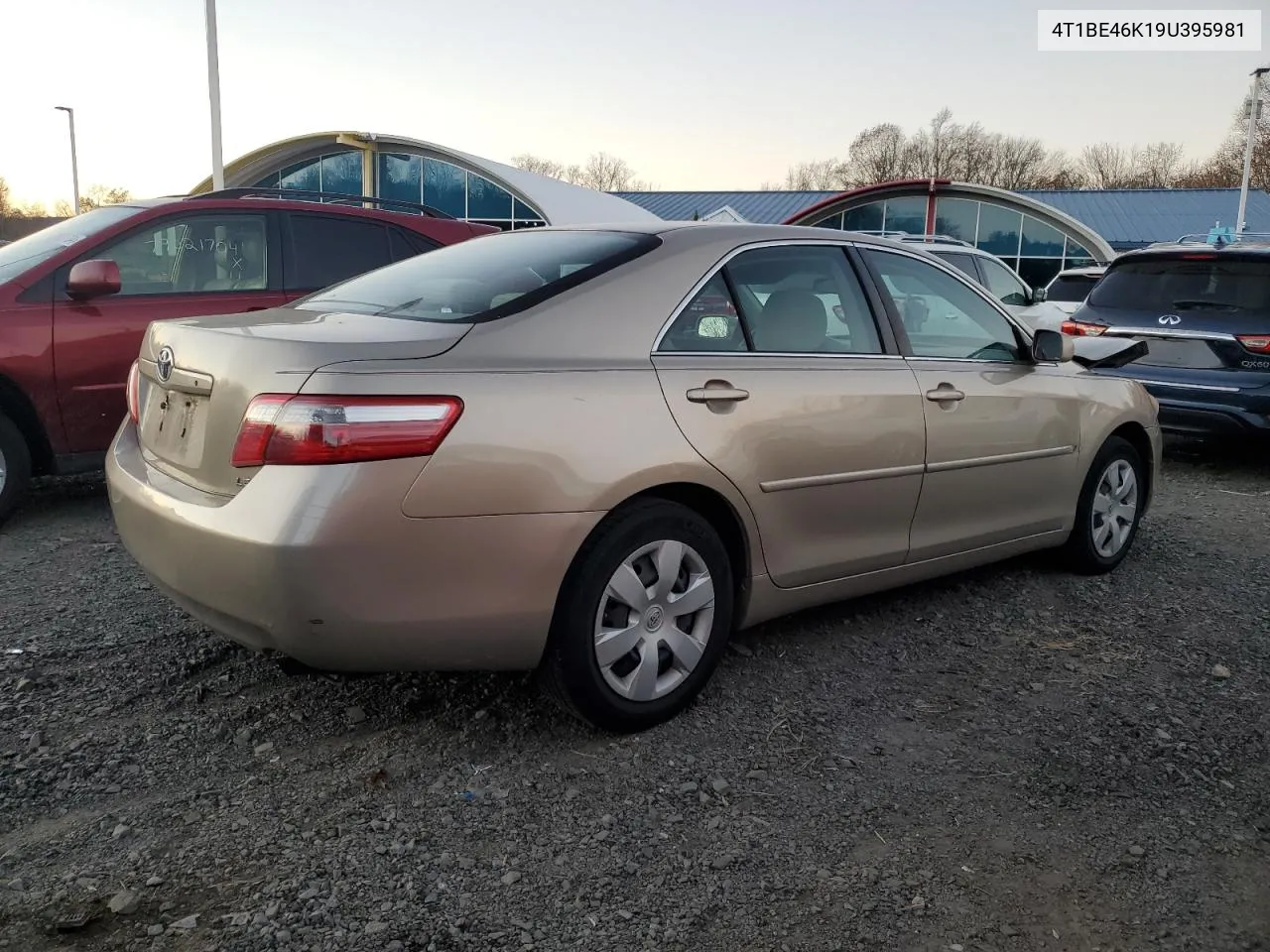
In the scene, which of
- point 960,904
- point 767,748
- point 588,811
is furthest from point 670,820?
point 960,904

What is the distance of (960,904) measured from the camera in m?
2.51

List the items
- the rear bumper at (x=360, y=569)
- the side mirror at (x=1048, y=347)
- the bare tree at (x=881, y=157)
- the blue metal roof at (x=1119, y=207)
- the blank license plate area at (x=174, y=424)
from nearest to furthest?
the rear bumper at (x=360, y=569) < the blank license plate area at (x=174, y=424) < the side mirror at (x=1048, y=347) < the blue metal roof at (x=1119, y=207) < the bare tree at (x=881, y=157)

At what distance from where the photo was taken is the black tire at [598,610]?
304cm

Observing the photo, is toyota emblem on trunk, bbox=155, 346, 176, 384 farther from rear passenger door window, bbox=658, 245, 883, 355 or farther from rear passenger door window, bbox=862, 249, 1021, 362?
rear passenger door window, bbox=862, 249, 1021, 362

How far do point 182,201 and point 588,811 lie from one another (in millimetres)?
4836

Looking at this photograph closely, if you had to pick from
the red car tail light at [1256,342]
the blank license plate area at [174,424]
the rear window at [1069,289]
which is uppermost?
the rear window at [1069,289]

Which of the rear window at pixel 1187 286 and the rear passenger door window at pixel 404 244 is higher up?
the rear passenger door window at pixel 404 244

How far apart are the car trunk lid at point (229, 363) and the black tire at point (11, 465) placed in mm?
2498

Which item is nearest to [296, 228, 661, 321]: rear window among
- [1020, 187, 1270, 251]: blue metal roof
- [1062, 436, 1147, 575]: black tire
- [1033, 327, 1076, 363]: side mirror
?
[1033, 327, 1076, 363]: side mirror

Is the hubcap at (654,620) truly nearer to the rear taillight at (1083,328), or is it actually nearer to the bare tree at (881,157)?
the rear taillight at (1083,328)

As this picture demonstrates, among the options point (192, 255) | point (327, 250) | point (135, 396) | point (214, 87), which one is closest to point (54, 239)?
point (192, 255)

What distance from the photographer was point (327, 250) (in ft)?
22.1

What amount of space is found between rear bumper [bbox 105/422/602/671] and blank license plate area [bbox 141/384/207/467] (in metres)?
0.11

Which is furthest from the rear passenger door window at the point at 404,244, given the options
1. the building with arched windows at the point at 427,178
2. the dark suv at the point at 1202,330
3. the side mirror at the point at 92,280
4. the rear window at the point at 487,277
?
the building with arched windows at the point at 427,178
